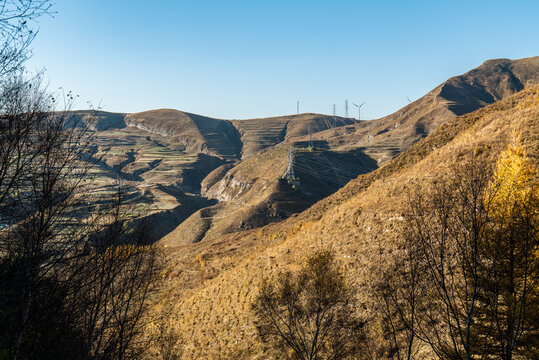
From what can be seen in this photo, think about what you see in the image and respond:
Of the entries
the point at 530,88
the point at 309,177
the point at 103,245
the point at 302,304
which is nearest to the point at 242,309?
the point at 302,304

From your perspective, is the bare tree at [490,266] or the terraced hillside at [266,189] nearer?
the bare tree at [490,266]

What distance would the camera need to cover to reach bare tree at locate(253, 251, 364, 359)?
1788 centimetres

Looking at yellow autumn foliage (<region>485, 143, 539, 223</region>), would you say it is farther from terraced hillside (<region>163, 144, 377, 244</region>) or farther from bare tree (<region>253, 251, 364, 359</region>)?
terraced hillside (<region>163, 144, 377, 244</region>)

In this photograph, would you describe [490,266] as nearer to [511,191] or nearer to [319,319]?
[511,191]

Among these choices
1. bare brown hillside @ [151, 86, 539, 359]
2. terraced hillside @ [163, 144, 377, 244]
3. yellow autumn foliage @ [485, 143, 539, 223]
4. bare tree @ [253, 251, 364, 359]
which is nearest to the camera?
yellow autumn foliage @ [485, 143, 539, 223]

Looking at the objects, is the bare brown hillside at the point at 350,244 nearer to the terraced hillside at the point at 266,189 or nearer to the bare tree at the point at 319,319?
the bare tree at the point at 319,319

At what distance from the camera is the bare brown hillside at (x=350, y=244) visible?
25203 millimetres

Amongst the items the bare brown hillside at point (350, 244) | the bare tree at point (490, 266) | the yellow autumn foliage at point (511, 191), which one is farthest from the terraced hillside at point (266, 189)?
the yellow autumn foliage at point (511, 191)

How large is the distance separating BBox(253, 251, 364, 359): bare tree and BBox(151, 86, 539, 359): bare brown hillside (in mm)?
1224

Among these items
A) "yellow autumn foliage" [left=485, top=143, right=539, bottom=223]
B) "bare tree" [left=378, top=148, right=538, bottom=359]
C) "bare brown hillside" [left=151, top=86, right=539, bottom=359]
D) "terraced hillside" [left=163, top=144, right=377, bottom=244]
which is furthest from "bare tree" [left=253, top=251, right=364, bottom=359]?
"terraced hillside" [left=163, top=144, right=377, bottom=244]

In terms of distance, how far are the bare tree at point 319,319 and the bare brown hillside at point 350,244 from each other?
1.22m

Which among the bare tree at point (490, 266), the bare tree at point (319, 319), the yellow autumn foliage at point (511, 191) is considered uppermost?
the yellow autumn foliage at point (511, 191)

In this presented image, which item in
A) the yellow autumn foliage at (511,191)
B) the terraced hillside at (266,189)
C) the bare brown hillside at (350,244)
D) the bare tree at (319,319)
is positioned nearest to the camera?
the yellow autumn foliage at (511,191)

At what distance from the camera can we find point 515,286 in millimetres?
12812
